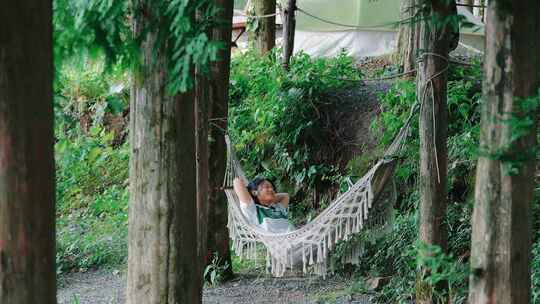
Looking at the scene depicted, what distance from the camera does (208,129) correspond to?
6113 millimetres

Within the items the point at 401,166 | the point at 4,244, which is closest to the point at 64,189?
the point at 401,166

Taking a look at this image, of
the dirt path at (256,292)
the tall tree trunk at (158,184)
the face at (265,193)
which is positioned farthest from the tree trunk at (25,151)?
the face at (265,193)

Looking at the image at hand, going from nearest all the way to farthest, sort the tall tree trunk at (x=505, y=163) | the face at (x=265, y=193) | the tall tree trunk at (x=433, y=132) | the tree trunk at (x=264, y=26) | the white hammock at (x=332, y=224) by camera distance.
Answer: the tall tree trunk at (x=505, y=163)
the tall tree trunk at (x=433, y=132)
the white hammock at (x=332, y=224)
the face at (x=265, y=193)
the tree trunk at (x=264, y=26)

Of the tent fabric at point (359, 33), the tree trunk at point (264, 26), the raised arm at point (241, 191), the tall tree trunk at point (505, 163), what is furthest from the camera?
the tent fabric at point (359, 33)

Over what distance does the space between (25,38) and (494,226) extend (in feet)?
5.80

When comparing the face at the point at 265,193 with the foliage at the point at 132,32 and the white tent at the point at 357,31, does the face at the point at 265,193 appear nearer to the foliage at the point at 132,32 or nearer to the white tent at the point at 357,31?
the foliage at the point at 132,32

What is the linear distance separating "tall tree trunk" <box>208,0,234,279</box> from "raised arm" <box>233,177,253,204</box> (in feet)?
0.67

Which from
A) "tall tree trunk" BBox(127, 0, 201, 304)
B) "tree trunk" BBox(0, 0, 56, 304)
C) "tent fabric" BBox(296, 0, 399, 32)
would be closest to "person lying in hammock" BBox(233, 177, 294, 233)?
"tall tree trunk" BBox(127, 0, 201, 304)

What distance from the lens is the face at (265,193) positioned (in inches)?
257

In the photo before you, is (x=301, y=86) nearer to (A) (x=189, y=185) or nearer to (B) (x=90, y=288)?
(B) (x=90, y=288)

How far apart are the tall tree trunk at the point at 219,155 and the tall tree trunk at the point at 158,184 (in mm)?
2239

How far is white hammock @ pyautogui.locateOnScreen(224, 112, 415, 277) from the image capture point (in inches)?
215

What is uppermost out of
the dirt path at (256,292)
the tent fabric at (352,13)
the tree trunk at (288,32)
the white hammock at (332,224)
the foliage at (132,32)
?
the tent fabric at (352,13)

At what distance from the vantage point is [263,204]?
652cm
